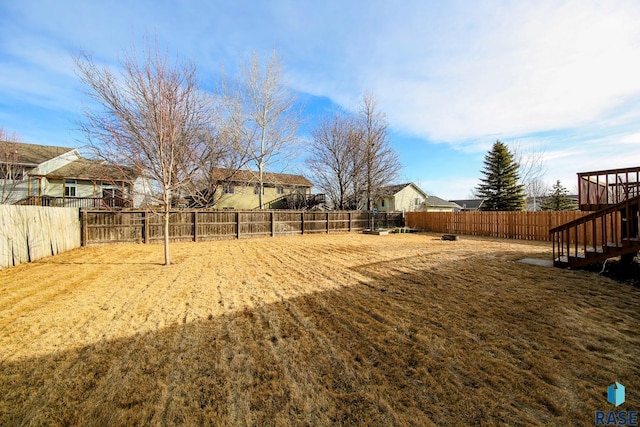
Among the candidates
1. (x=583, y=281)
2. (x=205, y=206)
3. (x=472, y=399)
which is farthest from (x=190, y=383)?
(x=205, y=206)

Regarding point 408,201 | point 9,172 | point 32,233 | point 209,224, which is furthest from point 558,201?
point 9,172

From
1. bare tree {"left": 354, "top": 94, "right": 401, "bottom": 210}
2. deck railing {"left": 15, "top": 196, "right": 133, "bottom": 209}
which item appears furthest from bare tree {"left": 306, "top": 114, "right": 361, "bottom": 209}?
deck railing {"left": 15, "top": 196, "right": 133, "bottom": 209}

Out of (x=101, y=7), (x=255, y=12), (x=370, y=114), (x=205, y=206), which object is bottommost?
(x=205, y=206)

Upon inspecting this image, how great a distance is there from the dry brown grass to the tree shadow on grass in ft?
0.05

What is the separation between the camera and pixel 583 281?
535cm

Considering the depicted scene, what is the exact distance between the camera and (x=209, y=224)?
13305 millimetres

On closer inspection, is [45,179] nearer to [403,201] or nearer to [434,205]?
[403,201]

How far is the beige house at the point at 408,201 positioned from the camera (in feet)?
101

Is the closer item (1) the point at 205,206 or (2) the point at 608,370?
(2) the point at 608,370

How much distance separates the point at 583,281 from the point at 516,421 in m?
5.38

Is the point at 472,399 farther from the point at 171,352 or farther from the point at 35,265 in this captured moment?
the point at 35,265
